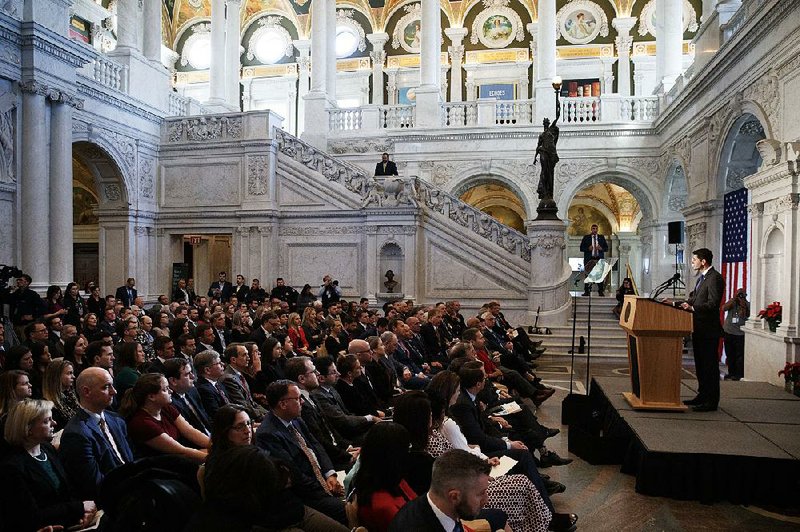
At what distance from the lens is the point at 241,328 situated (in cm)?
903

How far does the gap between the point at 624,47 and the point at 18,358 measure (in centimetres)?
2390

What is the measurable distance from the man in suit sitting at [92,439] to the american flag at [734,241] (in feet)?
35.3

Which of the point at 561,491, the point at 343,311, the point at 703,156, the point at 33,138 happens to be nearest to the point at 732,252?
the point at 703,156

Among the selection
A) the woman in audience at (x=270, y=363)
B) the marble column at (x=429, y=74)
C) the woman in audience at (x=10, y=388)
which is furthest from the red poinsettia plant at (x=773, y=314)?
the marble column at (x=429, y=74)

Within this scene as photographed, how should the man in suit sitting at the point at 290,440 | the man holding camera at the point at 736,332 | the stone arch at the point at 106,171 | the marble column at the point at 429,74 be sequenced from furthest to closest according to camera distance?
1. the marble column at the point at 429,74
2. the stone arch at the point at 106,171
3. the man holding camera at the point at 736,332
4. the man in suit sitting at the point at 290,440

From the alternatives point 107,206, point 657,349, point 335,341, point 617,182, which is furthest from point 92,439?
point 617,182

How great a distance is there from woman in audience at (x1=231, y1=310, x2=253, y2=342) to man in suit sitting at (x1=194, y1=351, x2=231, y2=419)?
3830 mm

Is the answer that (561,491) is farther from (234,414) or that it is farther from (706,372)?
(234,414)

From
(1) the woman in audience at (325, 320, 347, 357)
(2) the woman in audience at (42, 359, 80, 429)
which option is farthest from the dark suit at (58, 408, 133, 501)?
(1) the woman in audience at (325, 320, 347, 357)

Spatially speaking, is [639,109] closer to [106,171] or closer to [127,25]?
[127,25]

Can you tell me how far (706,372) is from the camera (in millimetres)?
6449

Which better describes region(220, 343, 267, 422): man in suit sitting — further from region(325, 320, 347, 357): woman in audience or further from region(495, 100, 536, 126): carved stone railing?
region(495, 100, 536, 126): carved stone railing

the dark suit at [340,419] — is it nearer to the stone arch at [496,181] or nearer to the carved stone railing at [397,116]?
the stone arch at [496,181]

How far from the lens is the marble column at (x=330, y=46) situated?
20.9 metres
